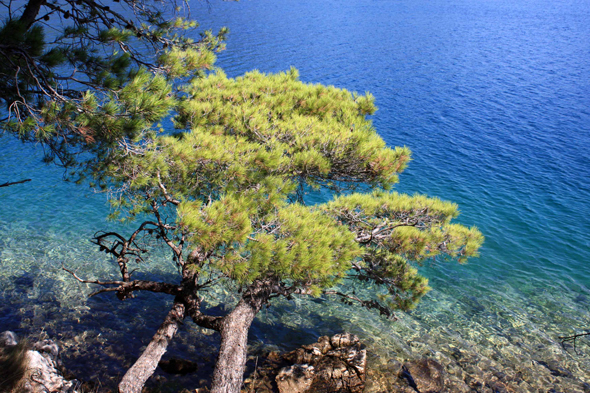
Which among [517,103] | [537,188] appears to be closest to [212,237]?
[537,188]

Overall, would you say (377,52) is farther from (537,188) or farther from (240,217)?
(240,217)

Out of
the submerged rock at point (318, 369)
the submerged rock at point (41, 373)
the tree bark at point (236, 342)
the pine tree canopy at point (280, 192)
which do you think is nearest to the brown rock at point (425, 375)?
the submerged rock at point (318, 369)

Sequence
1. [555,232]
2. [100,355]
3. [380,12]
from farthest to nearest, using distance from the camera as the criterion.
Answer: [380,12], [555,232], [100,355]

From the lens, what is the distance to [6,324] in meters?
8.63

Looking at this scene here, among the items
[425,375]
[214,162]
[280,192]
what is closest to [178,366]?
[280,192]

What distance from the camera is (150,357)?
6.14 metres

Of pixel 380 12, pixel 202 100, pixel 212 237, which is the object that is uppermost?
pixel 380 12

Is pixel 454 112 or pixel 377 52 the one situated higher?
pixel 377 52

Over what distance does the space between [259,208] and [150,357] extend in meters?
2.79

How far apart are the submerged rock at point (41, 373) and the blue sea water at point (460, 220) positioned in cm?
76

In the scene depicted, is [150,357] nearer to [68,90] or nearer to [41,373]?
[41,373]

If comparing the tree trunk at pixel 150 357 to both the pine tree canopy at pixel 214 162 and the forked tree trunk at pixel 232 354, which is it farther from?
the forked tree trunk at pixel 232 354

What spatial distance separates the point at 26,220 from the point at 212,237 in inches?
441

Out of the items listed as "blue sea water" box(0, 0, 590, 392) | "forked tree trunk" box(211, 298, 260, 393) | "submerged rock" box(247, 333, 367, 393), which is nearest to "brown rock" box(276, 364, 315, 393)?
"submerged rock" box(247, 333, 367, 393)
